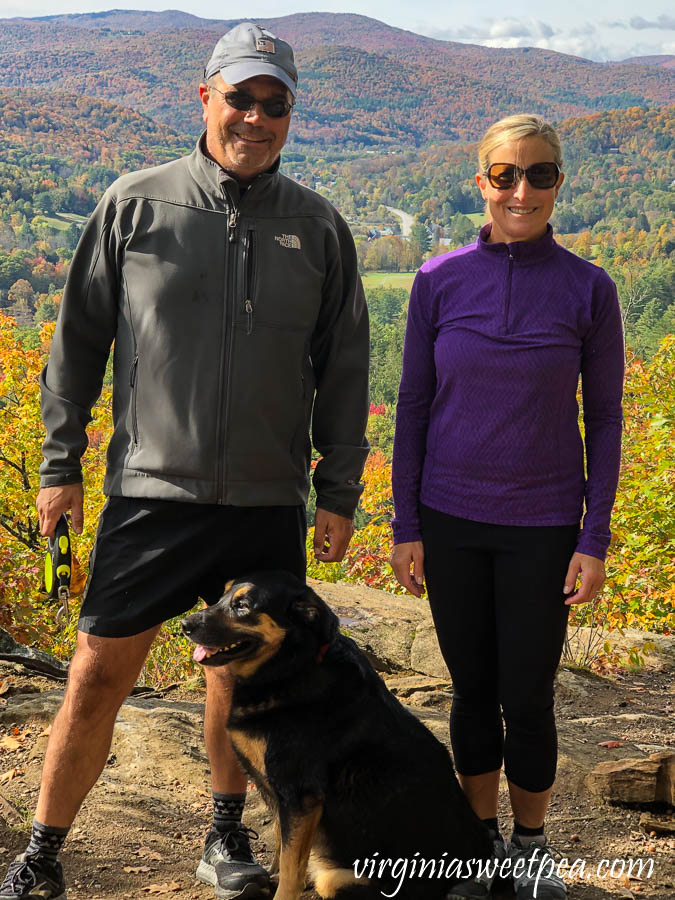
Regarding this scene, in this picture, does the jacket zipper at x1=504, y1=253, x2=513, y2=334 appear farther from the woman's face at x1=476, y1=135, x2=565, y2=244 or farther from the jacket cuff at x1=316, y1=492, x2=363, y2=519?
the jacket cuff at x1=316, y1=492, x2=363, y2=519

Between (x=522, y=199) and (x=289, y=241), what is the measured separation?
757mm

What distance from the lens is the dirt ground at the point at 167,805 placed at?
10.1 feet

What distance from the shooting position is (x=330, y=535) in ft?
10.2

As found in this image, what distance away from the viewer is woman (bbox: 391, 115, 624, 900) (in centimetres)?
273

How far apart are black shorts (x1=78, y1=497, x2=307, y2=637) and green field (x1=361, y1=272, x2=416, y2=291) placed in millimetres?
83560

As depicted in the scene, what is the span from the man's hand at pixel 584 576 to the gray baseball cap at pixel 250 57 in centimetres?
179

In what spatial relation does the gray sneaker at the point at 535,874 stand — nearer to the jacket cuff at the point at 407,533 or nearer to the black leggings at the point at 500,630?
the black leggings at the point at 500,630

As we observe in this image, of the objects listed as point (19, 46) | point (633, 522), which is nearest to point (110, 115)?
point (19, 46)

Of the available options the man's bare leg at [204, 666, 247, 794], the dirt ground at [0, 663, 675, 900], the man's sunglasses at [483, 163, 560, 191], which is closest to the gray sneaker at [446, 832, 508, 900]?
the dirt ground at [0, 663, 675, 900]

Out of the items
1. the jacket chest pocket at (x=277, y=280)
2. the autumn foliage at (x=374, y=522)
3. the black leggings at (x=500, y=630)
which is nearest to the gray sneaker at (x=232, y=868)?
the black leggings at (x=500, y=630)

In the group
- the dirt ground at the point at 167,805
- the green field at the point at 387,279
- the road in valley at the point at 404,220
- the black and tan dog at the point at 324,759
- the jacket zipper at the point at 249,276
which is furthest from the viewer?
the road in valley at the point at 404,220

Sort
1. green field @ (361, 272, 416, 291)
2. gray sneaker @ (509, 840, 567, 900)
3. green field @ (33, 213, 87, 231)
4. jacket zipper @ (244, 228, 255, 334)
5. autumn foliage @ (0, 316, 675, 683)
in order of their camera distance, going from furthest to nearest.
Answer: green field @ (361, 272, 416, 291) < green field @ (33, 213, 87, 231) < autumn foliage @ (0, 316, 675, 683) < gray sneaker @ (509, 840, 567, 900) < jacket zipper @ (244, 228, 255, 334)

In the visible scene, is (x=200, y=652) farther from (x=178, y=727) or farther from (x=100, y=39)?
(x=100, y=39)

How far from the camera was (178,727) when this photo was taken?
4.33 metres
